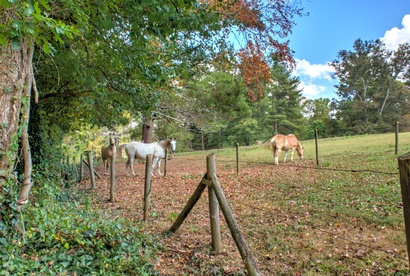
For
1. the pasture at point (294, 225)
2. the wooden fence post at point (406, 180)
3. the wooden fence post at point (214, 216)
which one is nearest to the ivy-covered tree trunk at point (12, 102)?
the pasture at point (294, 225)

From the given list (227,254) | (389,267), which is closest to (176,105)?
(227,254)

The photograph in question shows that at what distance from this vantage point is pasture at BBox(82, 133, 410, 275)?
368 centimetres

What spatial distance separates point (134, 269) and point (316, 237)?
3119 millimetres

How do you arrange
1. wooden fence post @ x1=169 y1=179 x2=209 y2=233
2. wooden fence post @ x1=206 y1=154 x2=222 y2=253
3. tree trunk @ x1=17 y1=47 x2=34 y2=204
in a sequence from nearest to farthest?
tree trunk @ x1=17 y1=47 x2=34 y2=204 → wooden fence post @ x1=206 y1=154 x2=222 y2=253 → wooden fence post @ x1=169 y1=179 x2=209 y2=233

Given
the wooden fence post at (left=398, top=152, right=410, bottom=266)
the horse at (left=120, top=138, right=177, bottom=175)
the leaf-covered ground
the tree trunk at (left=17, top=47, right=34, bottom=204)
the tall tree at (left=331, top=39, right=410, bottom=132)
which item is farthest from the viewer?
the tall tree at (left=331, top=39, right=410, bottom=132)

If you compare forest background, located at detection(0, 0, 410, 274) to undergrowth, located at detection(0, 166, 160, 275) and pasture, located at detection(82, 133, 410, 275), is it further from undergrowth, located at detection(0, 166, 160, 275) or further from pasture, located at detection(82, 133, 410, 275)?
pasture, located at detection(82, 133, 410, 275)

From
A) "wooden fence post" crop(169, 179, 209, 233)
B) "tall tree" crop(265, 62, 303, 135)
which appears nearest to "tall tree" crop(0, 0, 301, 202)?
"wooden fence post" crop(169, 179, 209, 233)

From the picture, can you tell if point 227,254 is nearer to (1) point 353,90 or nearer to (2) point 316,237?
(2) point 316,237

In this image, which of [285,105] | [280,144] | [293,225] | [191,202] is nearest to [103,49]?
[191,202]

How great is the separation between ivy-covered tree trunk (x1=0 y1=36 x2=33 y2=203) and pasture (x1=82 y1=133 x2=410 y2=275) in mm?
2314

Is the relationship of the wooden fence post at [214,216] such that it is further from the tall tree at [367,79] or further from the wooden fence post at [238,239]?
the tall tree at [367,79]

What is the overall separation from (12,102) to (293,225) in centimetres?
510

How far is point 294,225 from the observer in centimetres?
511

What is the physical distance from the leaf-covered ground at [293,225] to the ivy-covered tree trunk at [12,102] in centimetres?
233
